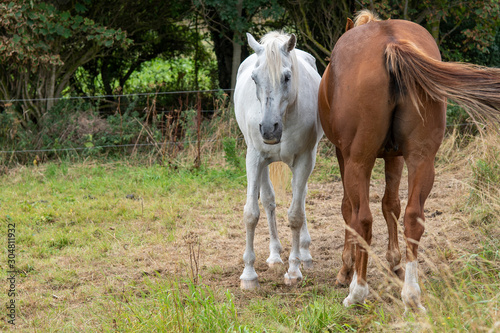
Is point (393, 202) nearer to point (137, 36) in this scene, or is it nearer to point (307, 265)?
point (307, 265)

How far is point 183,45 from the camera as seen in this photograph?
1055cm

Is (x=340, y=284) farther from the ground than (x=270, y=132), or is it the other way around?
(x=270, y=132)

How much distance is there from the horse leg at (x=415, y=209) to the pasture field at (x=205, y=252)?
118 millimetres

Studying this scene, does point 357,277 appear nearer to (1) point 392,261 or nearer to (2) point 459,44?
(1) point 392,261

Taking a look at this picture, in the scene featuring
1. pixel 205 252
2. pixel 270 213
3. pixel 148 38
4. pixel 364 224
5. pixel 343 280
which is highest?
pixel 148 38

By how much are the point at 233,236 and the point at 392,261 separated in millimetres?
1741

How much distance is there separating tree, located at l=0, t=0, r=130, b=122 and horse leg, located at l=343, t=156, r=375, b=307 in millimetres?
5624

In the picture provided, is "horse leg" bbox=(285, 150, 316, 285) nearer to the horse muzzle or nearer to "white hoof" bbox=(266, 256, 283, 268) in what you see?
"white hoof" bbox=(266, 256, 283, 268)

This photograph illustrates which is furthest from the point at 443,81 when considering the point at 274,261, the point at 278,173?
the point at 278,173

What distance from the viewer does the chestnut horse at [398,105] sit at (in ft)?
9.20

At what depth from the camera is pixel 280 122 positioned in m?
3.40

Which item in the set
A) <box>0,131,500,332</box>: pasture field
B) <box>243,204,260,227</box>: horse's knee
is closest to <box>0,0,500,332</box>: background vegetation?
<box>0,131,500,332</box>: pasture field

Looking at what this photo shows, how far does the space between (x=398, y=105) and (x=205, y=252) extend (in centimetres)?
237

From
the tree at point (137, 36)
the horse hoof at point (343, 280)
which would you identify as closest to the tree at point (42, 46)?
the tree at point (137, 36)
